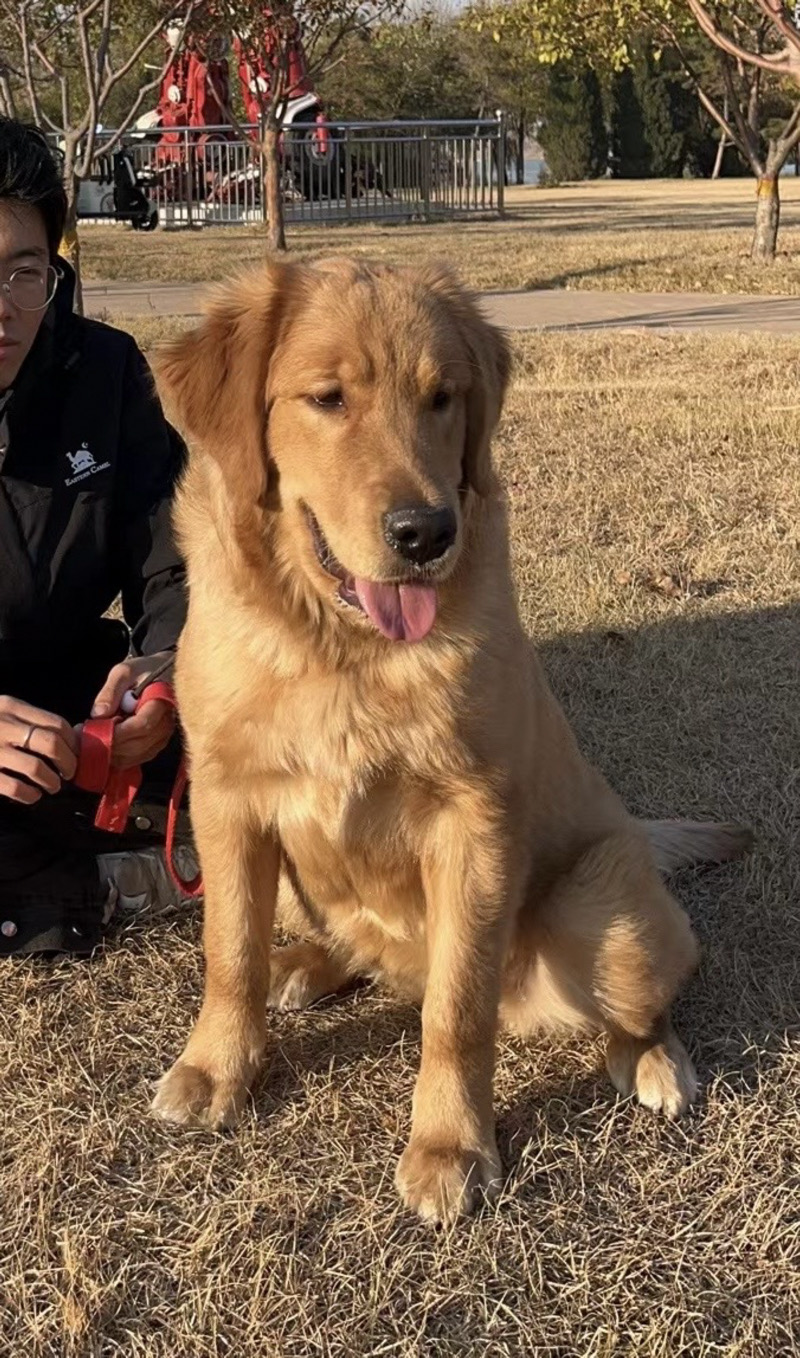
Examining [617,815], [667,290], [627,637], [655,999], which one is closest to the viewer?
[655,999]

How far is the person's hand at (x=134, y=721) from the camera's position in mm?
2871

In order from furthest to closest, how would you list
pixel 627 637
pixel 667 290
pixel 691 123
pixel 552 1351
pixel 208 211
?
1. pixel 691 123
2. pixel 208 211
3. pixel 667 290
4. pixel 627 637
5. pixel 552 1351

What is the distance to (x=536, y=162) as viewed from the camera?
7800 centimetres

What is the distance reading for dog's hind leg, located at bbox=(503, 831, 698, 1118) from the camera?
97.9 inches

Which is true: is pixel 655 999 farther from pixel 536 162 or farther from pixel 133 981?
pixel 536 162

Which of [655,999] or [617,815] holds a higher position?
[617,815]

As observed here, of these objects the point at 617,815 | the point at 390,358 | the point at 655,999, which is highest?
the point at 390,358

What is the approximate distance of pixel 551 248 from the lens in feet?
61.1

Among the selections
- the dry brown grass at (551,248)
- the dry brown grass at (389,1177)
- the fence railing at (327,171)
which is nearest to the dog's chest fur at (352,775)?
the dry brown grass at (389,1177)

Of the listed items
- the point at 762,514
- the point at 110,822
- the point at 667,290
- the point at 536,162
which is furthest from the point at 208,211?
→ the point at 536,162

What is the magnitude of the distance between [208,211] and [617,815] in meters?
27.1

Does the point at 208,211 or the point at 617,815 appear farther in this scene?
the point at 208,211

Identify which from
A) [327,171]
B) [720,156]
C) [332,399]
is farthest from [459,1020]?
[720,156]

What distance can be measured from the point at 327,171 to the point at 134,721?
85.9 feet
